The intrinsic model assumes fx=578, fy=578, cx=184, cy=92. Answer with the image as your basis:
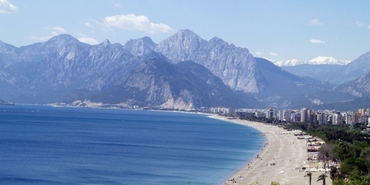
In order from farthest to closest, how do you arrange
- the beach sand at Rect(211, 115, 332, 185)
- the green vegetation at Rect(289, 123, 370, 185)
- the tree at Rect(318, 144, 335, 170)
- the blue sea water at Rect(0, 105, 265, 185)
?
the tree at Rect(318, 144, 335, 170)
the blue sea water at Rect(0, 105, 265, 185)
the beach sand at Rect(211, 115, 332, 185)
the green vegetation at Rect(289, 123, 370, 185)

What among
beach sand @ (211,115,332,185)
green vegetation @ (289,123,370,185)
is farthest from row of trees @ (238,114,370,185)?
beach sand @ (211,115,332,185)

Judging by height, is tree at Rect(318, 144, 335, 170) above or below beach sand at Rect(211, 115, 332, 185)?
above

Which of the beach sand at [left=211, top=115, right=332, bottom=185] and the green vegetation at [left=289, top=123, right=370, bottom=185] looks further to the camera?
the beach sand at [left=211, top=115, right=332, bottom=185]

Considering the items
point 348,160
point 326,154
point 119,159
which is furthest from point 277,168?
point 119,159

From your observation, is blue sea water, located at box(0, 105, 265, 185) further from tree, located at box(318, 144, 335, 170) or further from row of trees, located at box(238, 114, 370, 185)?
row of trees, located at box(238, 114, 370, 185)

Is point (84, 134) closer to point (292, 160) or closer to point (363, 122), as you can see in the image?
point (292, 160)

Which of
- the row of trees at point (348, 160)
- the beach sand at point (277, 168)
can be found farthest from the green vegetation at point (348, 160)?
the beach sand at point (277, 168)

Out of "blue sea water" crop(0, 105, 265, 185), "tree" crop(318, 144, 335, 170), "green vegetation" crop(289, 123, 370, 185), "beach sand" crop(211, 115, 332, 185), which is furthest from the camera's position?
"tree" crop(318, 144, 335, 170)

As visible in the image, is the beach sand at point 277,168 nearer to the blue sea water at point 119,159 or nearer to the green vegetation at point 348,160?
the blue sea water at point 119,159

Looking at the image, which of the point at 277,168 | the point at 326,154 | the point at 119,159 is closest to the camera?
the point at 277,168

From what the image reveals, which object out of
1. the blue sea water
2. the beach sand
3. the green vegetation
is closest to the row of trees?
the green vegetation

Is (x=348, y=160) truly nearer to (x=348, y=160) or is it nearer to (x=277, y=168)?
(x=348, y=160)
